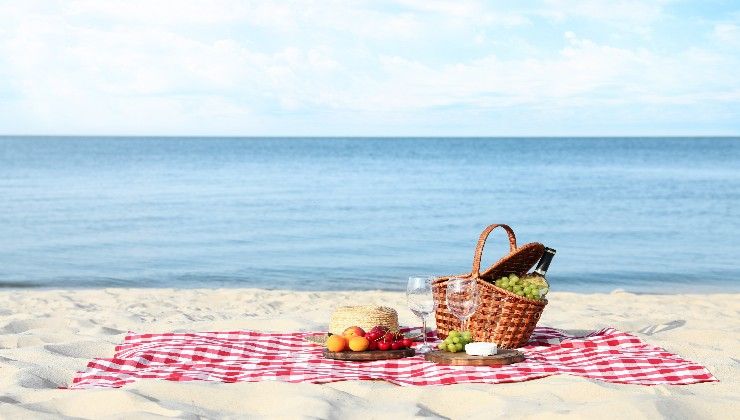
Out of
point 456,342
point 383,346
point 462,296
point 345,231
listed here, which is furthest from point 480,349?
point 345,231

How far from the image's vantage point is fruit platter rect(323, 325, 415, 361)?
21.8ft

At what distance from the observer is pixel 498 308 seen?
6930 millimetres

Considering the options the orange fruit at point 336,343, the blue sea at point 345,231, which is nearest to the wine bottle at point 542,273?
the orange fruit at point 336,343

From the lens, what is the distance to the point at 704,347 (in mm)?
7707

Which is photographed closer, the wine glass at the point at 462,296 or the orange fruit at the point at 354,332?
the wine glass at the point at 462,296

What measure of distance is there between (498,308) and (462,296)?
40cm

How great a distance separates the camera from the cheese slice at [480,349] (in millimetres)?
6484

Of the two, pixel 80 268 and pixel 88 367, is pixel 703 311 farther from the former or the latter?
pixel 80 268

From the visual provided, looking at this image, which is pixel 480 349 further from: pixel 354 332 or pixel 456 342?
pixel 354 332

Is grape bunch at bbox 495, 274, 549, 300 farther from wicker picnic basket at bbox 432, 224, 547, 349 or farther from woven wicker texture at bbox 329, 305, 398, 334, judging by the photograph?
woven wicker texture at bbox 329, 305, 398, 334

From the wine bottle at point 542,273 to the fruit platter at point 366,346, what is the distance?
925 mm

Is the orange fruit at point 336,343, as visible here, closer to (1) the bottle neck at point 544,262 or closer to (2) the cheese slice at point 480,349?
(2) the cheese slice at point 480,349

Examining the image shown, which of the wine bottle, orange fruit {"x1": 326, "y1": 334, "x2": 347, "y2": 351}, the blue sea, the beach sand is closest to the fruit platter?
orange fruit {"x1": 326, "y1": 334, "x2": 347, "y2": 351}

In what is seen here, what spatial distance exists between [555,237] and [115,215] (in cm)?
972
